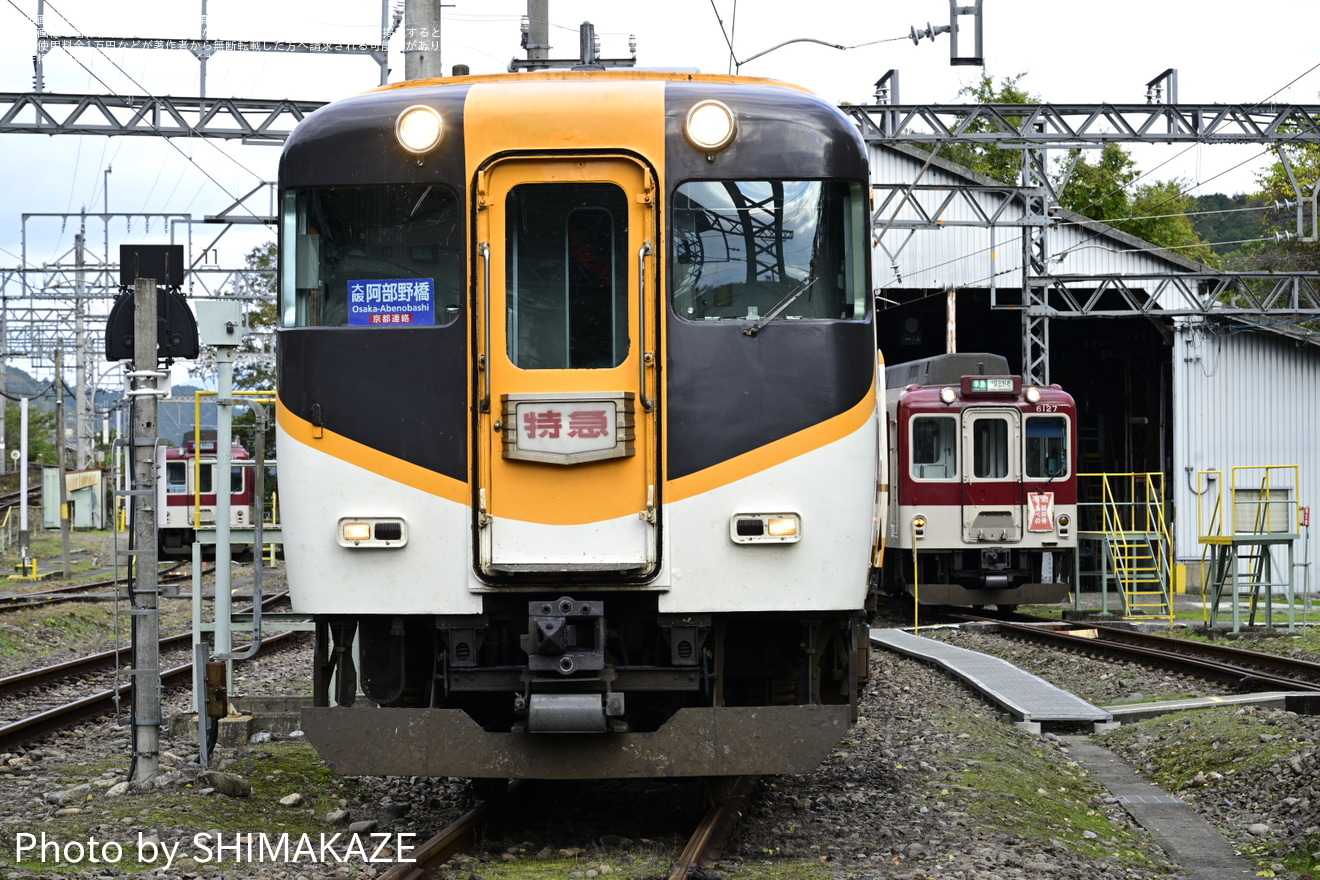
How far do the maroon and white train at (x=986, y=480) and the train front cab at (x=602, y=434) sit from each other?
44.8 feet

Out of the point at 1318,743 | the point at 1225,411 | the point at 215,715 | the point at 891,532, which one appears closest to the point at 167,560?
the point at 891,532

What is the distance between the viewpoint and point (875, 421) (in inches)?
269

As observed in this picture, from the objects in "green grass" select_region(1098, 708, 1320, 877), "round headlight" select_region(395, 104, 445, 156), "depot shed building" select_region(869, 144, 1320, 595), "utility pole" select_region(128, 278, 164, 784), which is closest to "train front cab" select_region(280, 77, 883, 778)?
"round headlight" select_region(395, 104, 445, 156)

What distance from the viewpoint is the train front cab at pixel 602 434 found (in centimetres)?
636

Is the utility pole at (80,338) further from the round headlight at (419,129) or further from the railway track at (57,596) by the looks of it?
the round headlight at (419,129)

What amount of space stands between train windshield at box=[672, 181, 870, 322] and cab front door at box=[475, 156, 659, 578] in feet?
0.75

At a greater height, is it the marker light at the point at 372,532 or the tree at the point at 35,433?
the tree at the point at 35,433

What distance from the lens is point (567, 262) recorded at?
6574 mm

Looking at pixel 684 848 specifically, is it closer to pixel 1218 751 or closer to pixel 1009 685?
pixel 1218 751

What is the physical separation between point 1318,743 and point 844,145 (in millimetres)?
4881

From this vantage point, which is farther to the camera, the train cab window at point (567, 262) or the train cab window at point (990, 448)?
the train cab window at point (990, 448)

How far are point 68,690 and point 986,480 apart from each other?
11920 mm

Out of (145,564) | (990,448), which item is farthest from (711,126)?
(990,448)

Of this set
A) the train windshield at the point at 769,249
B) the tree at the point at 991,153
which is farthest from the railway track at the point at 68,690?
the tree at the point at 991,153
